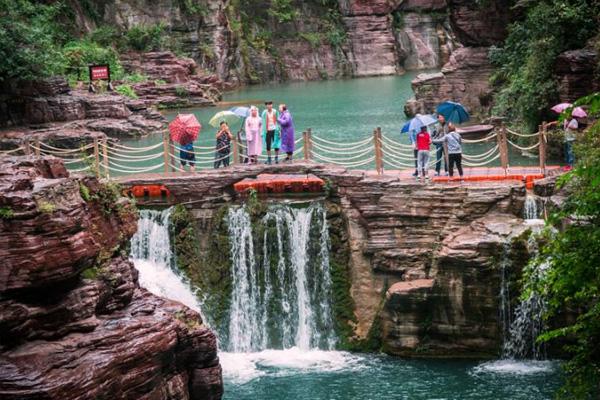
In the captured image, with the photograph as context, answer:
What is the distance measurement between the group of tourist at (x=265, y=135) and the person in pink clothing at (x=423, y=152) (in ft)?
10.5

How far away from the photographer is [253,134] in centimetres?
2617

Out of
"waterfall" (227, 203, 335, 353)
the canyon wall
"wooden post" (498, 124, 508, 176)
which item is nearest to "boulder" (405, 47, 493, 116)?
"wooden post" (498, 124, 508, 176)

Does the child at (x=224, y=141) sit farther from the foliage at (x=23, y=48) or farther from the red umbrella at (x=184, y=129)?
the foliage at (x=23, y=48)

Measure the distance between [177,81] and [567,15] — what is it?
96.2 ft

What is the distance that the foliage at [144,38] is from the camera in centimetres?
6100

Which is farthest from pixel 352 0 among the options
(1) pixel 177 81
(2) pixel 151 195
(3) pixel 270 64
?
(2) pixel 151 195

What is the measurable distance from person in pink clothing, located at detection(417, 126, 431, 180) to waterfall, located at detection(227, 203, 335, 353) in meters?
2.42

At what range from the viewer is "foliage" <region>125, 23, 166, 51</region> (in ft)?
200

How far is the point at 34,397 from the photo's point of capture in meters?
Answer: 13.9

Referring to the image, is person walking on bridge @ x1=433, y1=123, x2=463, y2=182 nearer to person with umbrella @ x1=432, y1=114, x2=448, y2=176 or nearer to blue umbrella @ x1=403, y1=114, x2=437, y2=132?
person with umbrella @ x1=432, y1=114, x2=448, y2=176

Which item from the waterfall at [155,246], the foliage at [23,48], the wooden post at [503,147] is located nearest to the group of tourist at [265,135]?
the waterfall at [155,246]

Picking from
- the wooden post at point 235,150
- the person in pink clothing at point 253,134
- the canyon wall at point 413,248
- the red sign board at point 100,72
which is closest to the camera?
the canyon wall at point 413,248

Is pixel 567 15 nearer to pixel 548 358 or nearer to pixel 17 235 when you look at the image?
pixel 548 358

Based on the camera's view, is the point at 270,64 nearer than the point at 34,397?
No
